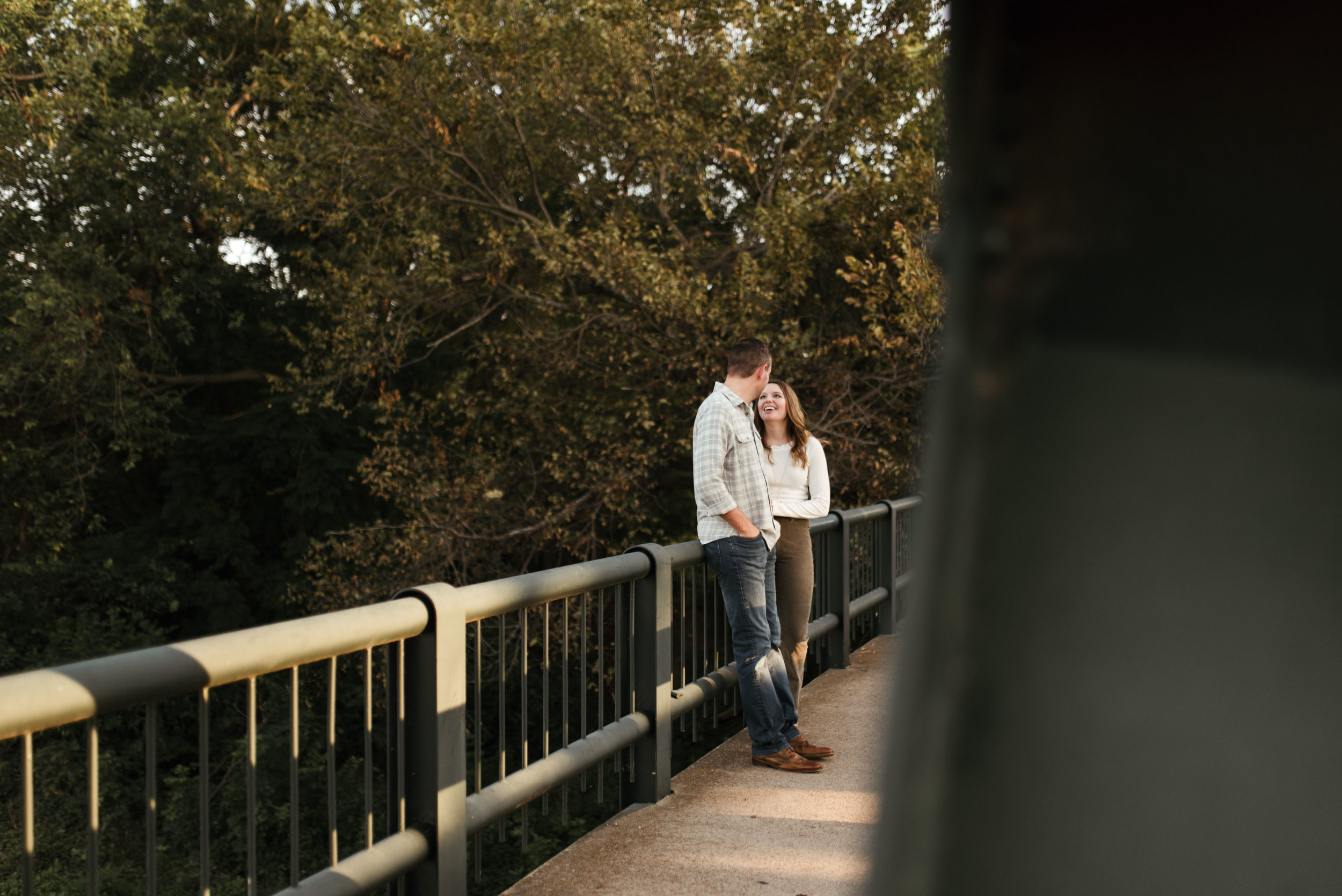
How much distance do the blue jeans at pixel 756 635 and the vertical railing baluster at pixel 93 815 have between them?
10.3 ft

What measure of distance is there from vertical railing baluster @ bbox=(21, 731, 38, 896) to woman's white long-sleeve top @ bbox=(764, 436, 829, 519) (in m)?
3.98

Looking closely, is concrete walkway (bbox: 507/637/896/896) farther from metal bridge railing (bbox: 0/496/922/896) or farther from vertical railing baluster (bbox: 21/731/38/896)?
vertical railing baluster (bbox: 21/731/38/896)

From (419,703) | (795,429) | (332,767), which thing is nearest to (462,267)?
(795,429)

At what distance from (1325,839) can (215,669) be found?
2.22 m

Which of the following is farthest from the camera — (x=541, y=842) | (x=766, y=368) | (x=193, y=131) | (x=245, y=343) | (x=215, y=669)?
(x=245, y=343)

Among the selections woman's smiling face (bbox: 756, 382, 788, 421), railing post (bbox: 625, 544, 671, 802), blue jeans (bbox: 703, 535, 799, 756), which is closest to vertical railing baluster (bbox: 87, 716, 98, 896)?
railing post (bbox: 625, 544, 671, 802)

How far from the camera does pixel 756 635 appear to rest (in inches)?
200

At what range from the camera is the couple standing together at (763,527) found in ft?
16.0

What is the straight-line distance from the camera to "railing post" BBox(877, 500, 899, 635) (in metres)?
9.06

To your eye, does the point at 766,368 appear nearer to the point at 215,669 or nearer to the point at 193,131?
the point at 215,669

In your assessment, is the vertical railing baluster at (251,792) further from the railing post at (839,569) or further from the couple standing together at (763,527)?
the railing post at (839,569)

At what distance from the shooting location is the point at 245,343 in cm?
1798

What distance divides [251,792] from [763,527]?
280 centimetres

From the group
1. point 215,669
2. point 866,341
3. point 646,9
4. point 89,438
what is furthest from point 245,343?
point 215,669
